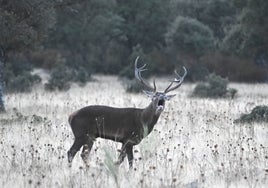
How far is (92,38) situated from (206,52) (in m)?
9.50

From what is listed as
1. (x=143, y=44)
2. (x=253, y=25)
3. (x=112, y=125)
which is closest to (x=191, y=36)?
(x=143, y=44)

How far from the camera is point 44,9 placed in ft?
57.0

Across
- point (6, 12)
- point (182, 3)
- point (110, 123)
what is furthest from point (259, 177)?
point (182, 3)

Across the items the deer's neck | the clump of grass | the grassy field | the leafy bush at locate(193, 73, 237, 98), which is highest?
the leafy bush at locate(193, 73, 237, 98)

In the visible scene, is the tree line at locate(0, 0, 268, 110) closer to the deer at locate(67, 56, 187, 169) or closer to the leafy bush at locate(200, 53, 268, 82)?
the leafy bush at locate(200, 53, 268, 82)

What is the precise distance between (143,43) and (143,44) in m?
0.17

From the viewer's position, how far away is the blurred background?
3216cm

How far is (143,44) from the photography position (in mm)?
47188

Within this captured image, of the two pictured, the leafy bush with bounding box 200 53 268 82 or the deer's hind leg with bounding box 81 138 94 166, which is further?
the leafy bush with bounding box 200 53 268 82

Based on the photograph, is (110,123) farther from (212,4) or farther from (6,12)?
(212,4)

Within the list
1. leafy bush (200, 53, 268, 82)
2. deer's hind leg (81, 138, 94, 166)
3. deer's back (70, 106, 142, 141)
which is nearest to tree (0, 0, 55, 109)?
deer's back (70, 106, 142, 141)

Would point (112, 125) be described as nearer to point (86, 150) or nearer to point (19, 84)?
point (86, 150)

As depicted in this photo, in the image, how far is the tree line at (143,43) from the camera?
3503cm

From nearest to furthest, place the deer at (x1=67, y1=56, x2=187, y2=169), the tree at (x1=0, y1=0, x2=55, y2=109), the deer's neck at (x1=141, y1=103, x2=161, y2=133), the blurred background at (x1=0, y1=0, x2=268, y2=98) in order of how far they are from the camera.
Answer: the deer at (x1=67, y1=56, x2=187, y2=169), the deer's neck at (x1=141, y1=103, x2=161, y2=133), the tree at (x1=0, y1=0, x2=55, y2=109), the blurred background at (x1=0, y1=0, x2=268, y2=98)
